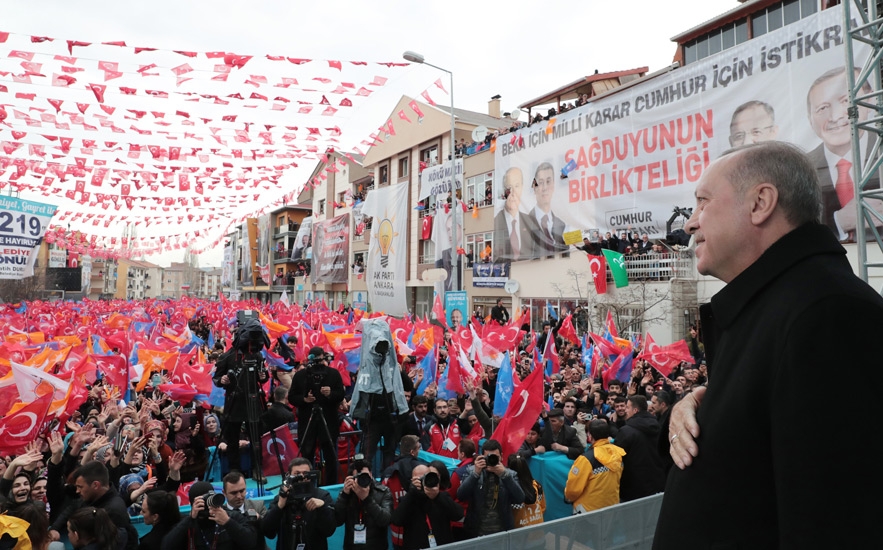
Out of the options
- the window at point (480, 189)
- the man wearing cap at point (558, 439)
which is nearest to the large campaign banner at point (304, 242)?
the window at point (480, 189)

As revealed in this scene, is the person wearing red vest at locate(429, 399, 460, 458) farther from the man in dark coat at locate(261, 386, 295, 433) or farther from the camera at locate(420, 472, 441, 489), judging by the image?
the camera at locate(420, 472, 441, 489)

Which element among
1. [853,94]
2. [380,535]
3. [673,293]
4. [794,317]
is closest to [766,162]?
[794,317]

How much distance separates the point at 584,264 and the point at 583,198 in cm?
259

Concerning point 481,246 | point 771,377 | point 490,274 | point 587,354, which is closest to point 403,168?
point 481,246

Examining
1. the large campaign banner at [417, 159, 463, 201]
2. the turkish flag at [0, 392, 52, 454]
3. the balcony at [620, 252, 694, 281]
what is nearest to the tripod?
the turkish flag at [0, 392, 52, 454]

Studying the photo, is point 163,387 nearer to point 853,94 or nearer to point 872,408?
point 872,408

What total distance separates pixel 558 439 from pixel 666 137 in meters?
14.8

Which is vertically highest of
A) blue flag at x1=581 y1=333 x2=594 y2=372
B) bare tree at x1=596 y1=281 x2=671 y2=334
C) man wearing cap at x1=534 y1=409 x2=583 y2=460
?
bare tree at x1=596 y1=281 x2=671 y2=334

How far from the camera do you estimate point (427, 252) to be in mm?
37188

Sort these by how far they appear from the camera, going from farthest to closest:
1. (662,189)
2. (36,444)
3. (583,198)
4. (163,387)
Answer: (583,198), (662,189), (163,387), (36,444)

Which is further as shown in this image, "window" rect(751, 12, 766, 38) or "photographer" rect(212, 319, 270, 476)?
"window" rect(751, 12, 766, 38)

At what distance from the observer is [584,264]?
2347 cm

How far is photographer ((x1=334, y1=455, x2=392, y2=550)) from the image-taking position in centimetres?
527

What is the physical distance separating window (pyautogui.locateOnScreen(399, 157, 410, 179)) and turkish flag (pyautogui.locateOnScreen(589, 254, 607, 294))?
2043 cm
